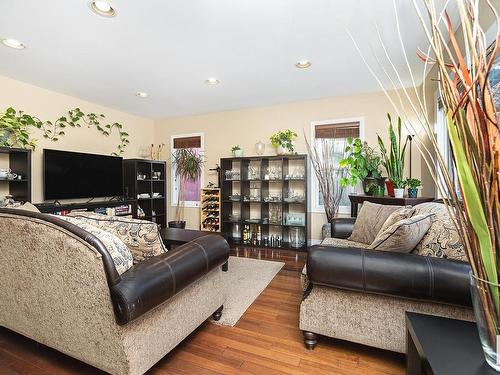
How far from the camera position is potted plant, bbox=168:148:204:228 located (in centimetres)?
478

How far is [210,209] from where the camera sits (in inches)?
181

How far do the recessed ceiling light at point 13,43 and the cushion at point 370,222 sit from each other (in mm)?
3729

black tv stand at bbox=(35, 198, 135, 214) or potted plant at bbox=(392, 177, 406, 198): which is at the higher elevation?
potted plant at bbox=(392, 177, 406, 198)

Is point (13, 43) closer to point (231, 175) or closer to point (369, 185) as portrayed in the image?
point (231, 175)

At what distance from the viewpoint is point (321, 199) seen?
4109mm

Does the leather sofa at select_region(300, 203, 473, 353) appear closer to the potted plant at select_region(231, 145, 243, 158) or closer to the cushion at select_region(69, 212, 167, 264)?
the cushion at select_region(69, 212, 167, 264)

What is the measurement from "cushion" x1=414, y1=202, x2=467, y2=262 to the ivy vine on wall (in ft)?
13.9

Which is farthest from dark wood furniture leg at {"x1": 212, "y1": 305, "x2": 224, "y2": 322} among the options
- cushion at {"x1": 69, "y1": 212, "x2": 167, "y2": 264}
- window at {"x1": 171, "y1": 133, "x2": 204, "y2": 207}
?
window at {"x1": 171, "y1": 133, "x2": 204, "y2": 207}

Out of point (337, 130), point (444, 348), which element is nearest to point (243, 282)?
point (444, 348)

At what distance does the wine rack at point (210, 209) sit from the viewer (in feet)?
15.0

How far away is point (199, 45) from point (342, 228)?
7.84ft

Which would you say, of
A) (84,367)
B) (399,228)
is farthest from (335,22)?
(84,367)

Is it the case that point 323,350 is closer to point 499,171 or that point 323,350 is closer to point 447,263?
point 447,263

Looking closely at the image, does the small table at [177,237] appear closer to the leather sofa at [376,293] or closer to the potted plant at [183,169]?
the leather sofa at [376,293]
